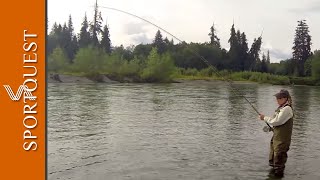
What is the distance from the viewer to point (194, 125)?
62.7 feet

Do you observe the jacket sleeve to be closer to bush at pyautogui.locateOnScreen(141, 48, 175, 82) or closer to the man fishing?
the man fishing

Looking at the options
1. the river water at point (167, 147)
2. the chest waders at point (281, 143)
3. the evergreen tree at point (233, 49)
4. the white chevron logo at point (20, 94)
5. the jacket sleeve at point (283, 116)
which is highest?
the evergreen tree at point (233, 49)

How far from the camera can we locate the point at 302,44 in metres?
113

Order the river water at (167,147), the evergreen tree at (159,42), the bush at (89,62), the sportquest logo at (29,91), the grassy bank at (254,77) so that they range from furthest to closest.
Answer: the evergreen tree at (159,42) → the grassy bank at (254,77) → the bush at (89,62) → the river water at (167,147) → the sportquest logo at (29,91)

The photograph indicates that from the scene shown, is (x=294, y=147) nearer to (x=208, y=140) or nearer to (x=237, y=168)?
(x=208, y=140)

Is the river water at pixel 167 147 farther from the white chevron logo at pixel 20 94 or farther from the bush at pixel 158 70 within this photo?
the bush at pixel 158 70

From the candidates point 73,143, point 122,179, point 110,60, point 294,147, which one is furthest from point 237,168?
point 110,60

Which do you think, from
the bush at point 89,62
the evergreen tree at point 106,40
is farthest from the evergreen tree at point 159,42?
the bush at point 89,62

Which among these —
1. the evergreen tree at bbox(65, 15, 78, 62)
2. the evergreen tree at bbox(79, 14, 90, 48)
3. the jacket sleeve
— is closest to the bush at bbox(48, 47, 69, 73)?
the evergreen tree at bbox(65, 15, 78, 62)

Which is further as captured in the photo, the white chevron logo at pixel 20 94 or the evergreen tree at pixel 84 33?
the evergreen tree at pixel 84 33

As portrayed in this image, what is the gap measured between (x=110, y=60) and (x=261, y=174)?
70625mm

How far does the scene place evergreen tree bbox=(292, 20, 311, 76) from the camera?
A: 367 feet

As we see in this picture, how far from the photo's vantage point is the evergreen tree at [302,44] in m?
112

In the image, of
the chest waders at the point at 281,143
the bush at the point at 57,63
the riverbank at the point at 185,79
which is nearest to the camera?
the chest waders at the point at 281,143
